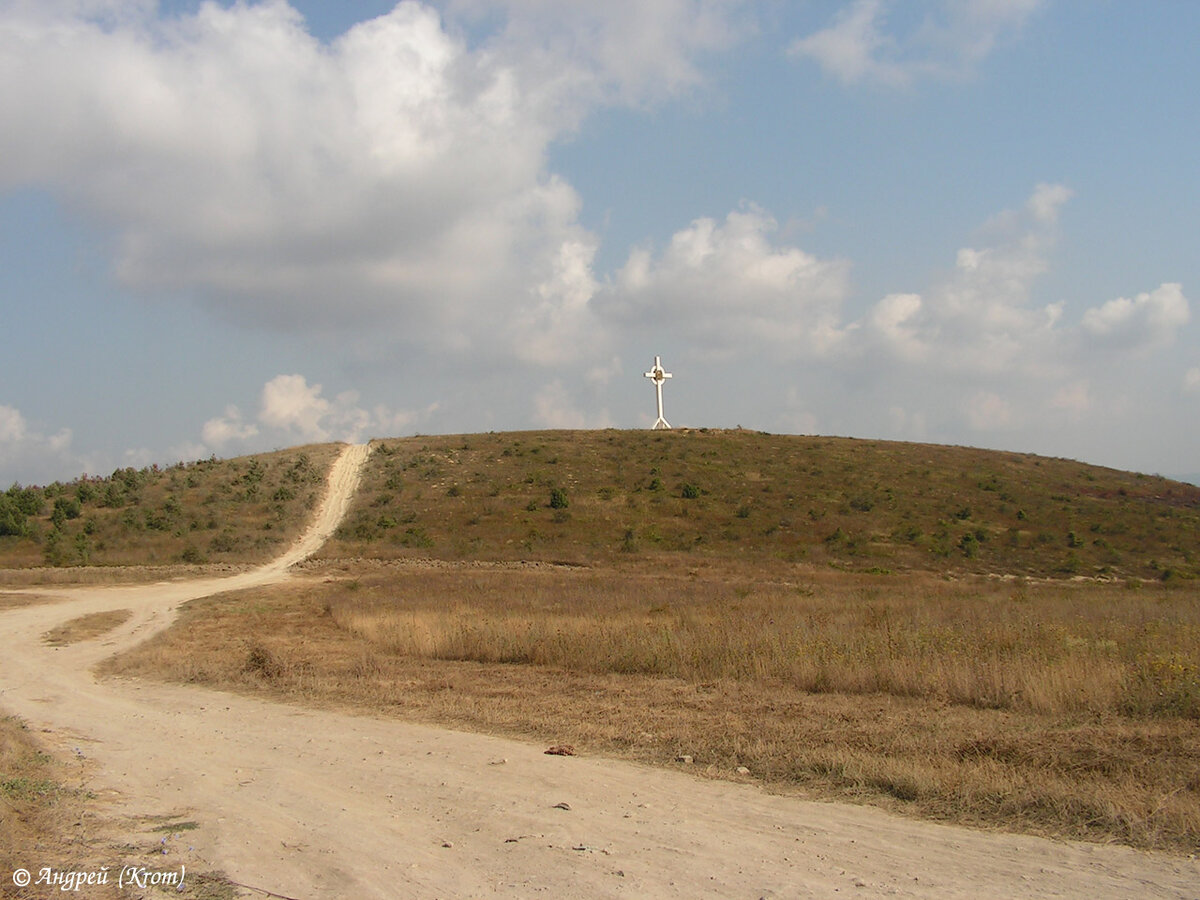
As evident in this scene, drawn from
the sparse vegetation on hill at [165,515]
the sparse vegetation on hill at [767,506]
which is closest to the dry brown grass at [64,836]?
the sparse vegetation on hill at [767,506]

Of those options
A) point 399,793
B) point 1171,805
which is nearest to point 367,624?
point 399,793

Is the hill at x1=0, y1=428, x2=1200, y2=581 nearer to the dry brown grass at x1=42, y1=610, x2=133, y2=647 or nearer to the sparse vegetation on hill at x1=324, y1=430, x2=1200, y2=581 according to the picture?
the sparse vegetation on hill at x1=324, y1=430, x2=1200, y2=581

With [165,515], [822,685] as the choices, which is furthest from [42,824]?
[165,515]

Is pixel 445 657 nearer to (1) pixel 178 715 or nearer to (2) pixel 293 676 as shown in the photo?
(2) pixel 293 676

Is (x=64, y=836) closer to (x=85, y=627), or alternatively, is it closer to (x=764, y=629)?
(x=764, y=629)

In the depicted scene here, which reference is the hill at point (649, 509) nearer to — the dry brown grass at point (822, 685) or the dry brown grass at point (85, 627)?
the dry brown grass at point (85, 627)

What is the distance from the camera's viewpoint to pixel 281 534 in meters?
46.9

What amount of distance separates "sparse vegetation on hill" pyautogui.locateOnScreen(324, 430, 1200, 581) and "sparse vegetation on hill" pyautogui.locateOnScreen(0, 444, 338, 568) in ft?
14.5

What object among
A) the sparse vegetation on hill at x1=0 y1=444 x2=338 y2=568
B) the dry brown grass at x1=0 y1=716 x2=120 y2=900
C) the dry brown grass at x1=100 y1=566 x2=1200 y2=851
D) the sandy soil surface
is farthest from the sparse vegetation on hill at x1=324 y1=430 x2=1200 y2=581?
the dry brown grass at x1=0 y1=716 x2=120 y2=900

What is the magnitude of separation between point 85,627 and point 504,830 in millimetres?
20302

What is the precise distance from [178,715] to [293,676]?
2707 millimetres

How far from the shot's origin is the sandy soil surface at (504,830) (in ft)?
18.4

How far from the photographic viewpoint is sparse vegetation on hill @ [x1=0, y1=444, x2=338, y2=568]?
137ft

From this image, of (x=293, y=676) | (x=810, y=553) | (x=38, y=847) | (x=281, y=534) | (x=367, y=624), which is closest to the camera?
(x=38, y=847)
